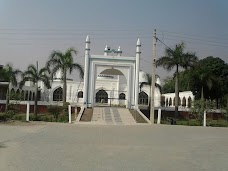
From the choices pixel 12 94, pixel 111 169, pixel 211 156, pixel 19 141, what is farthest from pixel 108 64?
pixel 111 169

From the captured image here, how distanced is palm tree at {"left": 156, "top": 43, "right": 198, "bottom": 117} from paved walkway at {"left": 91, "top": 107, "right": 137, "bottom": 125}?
7570 millimetres

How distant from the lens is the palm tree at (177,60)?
35719 mm

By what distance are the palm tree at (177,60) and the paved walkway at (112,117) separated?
24.8 feet

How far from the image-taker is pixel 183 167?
8391 mm

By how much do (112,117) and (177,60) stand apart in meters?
11.6

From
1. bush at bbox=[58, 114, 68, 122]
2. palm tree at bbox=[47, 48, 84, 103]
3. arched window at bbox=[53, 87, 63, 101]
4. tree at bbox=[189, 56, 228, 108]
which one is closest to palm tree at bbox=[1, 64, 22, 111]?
palm tree at bbox=[47, 48, 84, 103]

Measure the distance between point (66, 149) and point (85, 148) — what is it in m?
0.67

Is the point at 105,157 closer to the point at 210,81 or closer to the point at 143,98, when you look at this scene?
the point at 210,81

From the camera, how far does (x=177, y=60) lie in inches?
1405

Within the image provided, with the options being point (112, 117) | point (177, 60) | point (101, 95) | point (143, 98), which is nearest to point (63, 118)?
point (112, 117)

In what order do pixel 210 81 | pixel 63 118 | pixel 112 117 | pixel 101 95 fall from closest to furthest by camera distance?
pixel 112 117 < pixel 63 118 < pixel 210 81 < pixel 101 95

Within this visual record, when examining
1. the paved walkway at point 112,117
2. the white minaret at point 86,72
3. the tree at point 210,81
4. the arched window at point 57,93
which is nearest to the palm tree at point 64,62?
the white minaret at point 86,72

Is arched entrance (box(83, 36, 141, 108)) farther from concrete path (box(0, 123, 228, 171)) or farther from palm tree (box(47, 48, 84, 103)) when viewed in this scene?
concrete path (box(0, 123, 228, 171))

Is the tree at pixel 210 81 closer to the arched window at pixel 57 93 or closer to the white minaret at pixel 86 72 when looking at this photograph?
the white minaret at pixel 86 72
